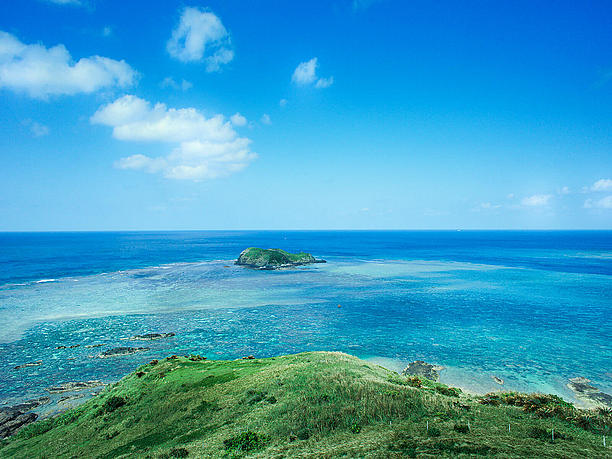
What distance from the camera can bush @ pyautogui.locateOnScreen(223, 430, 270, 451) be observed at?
23.4m

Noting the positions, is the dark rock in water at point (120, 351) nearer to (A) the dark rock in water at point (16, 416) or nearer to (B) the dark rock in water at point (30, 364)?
(B) the dark rock in water at point (30, 364)

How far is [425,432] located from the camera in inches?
913

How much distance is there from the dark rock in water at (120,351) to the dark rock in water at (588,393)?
62.2m

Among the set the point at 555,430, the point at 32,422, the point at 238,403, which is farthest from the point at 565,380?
the point at 32,422

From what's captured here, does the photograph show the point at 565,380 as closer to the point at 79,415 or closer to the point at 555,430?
the point at 555,430

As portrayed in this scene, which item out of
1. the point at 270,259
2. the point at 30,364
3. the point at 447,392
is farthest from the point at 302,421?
the point at 270,259

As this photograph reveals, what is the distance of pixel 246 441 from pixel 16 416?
2964 centimetres

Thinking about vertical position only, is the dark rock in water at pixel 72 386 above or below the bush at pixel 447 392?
below

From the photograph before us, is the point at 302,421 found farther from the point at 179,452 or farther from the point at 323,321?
the point at 323,321

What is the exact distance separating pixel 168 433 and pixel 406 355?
121 ft

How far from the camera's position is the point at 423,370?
45.6 metres

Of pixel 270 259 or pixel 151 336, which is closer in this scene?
Answer: pixel 151 336

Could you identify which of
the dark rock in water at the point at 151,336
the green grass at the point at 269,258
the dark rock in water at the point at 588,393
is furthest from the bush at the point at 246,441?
the green grass at the point at 269,258

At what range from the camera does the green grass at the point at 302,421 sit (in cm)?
2178
